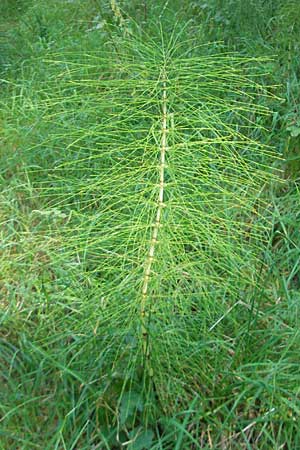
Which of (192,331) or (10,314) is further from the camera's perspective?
(10,314)

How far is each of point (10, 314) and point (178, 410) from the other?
0.82m

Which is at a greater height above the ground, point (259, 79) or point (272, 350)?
point (259, 79)

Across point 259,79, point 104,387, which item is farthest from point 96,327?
point 259,79

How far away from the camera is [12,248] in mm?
3010

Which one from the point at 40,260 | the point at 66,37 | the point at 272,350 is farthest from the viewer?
the point at 66,37

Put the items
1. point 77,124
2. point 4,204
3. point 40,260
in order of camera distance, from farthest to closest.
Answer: point 77,124
point 4,204
point 40,260

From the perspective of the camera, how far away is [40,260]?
295 cm

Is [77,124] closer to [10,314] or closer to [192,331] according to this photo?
[10,314]

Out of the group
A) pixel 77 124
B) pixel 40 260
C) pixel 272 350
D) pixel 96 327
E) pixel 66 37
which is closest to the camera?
pixel 96 327

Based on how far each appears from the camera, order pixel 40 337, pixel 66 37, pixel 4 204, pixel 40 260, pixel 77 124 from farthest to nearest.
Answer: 1. pixel 66 37
2. pixel 77 124
3. pixel 4 204
4. pixel 40 260
5. pixel 40 337

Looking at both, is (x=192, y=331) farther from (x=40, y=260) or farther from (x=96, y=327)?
(x=40, y=260)

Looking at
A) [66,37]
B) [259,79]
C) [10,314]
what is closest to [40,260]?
[10,314]

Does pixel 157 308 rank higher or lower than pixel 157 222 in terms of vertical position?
lower

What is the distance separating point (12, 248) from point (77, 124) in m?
0.82
